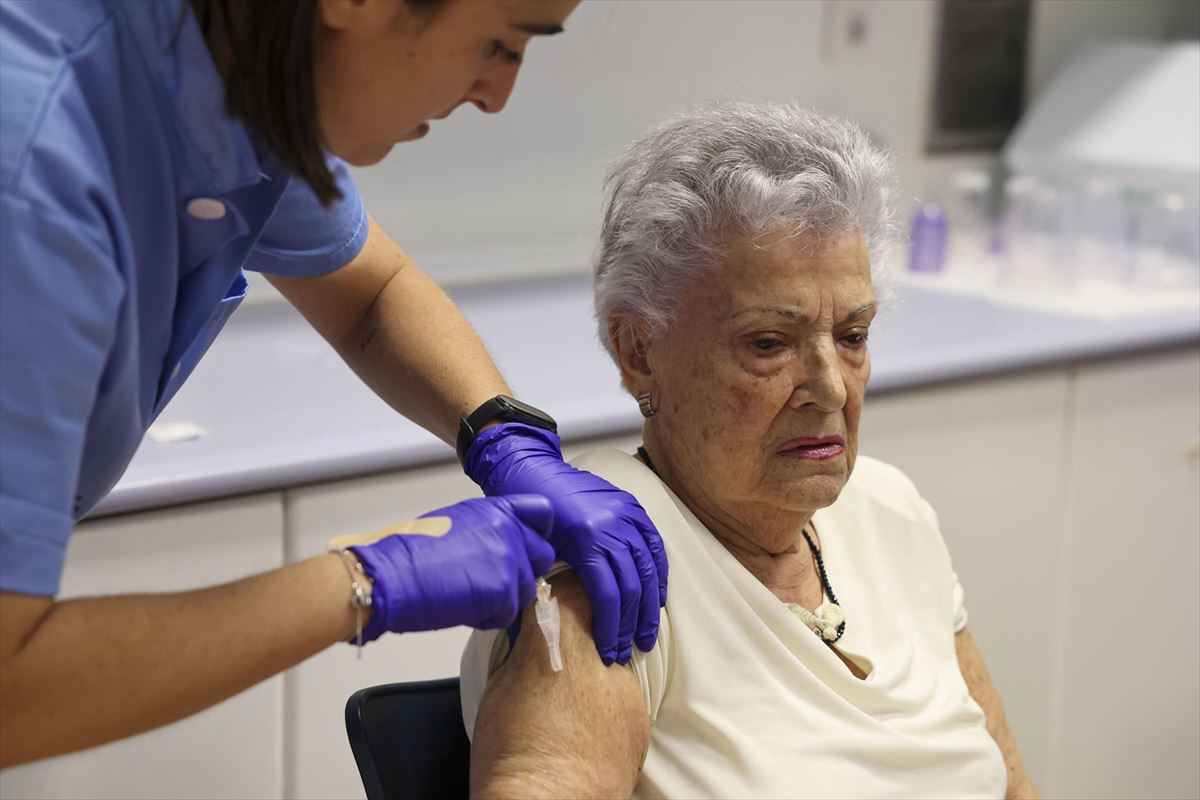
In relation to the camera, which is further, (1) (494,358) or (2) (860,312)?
(1) (494,358)

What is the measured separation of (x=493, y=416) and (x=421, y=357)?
0.36 feet

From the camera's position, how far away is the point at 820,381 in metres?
1.50

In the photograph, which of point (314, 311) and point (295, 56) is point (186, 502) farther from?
point (295, 56)

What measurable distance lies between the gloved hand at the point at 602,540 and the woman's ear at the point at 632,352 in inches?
6.9

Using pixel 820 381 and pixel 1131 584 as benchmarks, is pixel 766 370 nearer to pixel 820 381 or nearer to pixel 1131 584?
pixel 820 381

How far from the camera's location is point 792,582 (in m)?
1.61

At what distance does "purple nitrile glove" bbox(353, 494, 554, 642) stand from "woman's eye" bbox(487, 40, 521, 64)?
35 centimetres

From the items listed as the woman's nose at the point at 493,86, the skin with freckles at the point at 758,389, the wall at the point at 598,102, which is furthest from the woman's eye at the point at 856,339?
the wall at the point at 598,102

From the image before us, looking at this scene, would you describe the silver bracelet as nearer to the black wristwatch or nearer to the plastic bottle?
the black wristwatch

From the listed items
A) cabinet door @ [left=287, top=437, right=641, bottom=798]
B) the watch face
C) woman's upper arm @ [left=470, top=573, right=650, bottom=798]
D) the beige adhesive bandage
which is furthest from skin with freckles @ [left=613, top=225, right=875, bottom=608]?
cabinet door @ [left=287, top=437, right=641, bottom=798]

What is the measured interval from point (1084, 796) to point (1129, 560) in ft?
→ 1.43

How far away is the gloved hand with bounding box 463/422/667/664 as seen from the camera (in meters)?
1.32

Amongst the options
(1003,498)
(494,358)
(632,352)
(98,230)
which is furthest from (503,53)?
(1003,498)

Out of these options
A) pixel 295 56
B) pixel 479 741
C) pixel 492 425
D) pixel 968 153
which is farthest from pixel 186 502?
pixel 968 153
